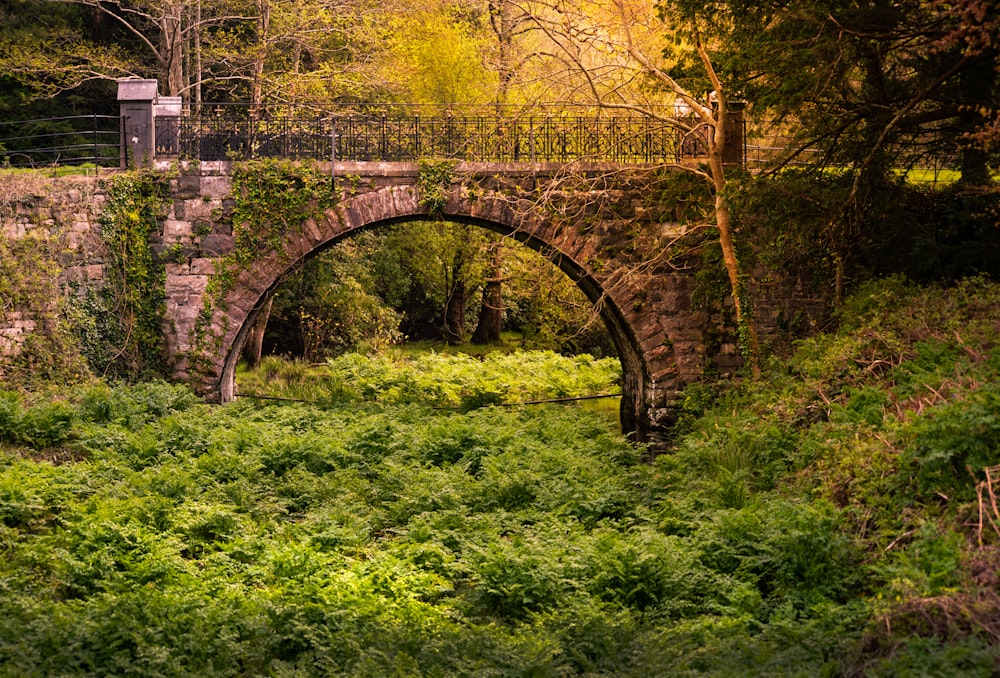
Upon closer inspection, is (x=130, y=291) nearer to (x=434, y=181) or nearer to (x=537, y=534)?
(x=434, y=181)

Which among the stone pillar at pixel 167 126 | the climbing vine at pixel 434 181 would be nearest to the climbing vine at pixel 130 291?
the stone pillar at pixel 167 126

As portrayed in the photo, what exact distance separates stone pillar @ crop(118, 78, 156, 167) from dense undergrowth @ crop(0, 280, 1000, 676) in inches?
143

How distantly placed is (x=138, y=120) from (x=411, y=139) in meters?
3.92

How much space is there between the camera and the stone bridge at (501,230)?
1518cm

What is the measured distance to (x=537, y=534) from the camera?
931 centimetres

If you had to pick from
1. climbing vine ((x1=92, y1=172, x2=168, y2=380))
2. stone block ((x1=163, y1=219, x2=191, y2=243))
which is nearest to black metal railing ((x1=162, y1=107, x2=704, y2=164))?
climbing vine ((x1=92, y1=172, x2=168, y2=380))

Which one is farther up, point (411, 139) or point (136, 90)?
point (136, 90)

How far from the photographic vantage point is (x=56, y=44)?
22844 mm

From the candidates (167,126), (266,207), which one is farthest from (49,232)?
(266,207)

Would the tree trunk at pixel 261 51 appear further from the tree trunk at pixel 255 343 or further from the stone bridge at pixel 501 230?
the stone bridge at pixel 501 230

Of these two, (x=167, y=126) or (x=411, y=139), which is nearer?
(x=167, y=126)

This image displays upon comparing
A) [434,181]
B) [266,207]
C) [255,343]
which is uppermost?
[434,181]

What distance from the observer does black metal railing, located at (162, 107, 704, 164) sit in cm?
1530

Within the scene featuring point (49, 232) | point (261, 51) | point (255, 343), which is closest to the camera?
point (49, 232)
